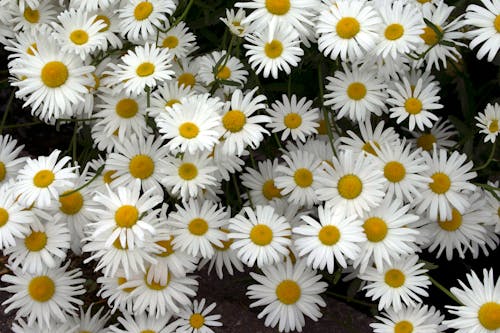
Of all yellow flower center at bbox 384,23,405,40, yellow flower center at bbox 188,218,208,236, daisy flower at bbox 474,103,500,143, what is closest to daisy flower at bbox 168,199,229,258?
yellow flower center at bbox 188,218,208,236

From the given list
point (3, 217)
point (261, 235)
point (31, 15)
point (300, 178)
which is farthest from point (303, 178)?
point (31, 15)

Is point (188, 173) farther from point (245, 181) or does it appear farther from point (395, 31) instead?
point (395, 31)

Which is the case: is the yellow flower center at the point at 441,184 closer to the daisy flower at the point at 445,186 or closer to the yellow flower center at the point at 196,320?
the daisy flower at the point at 445,186

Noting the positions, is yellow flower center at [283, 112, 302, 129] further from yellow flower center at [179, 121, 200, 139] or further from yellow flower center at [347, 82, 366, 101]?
yellow flower center at [179, 121, 200, 139]

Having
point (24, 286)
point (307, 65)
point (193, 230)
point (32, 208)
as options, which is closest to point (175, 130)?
point (193, 230)

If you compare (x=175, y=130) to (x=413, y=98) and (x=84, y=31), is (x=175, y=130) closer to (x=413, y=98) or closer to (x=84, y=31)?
(x=84, y=31)

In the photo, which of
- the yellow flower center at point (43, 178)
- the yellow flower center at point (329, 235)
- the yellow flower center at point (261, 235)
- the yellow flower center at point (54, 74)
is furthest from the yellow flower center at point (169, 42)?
the yellow flower center at point (329, 235)
